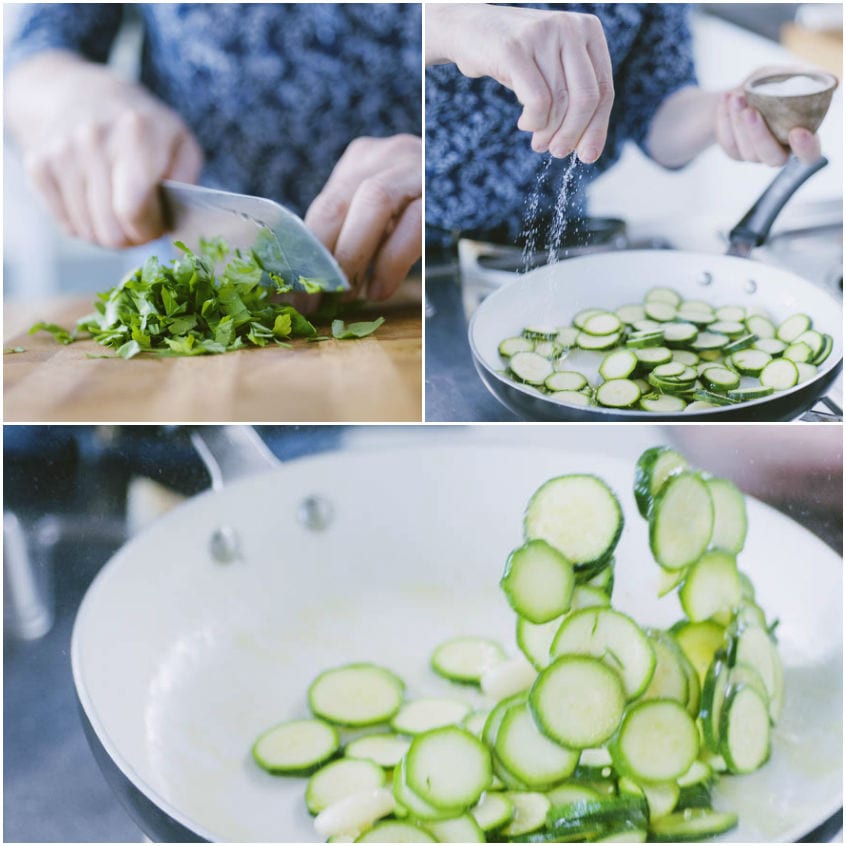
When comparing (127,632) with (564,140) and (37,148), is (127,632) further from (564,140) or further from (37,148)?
(564,140)

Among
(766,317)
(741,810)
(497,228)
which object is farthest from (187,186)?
(741,810)

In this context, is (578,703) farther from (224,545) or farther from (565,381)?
(224,545)

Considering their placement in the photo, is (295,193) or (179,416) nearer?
(179,416)

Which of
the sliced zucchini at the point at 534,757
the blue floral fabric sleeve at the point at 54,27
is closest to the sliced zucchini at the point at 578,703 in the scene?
the sliced zucchini at the point at 534,757

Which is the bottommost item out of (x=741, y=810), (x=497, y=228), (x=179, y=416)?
(x=741, y=810)

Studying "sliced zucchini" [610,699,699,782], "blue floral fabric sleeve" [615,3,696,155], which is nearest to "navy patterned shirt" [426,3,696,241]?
"blue floral fabric sleeve" [615,3,696,155]

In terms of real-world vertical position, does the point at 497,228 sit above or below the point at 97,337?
above
